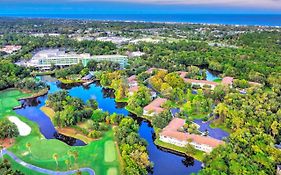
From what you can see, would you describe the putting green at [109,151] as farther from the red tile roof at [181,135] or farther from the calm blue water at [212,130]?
the calm blue water at [212,130]

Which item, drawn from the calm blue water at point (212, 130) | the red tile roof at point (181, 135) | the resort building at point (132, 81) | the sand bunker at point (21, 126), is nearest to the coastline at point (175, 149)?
the red tile roof at point (181, 135)

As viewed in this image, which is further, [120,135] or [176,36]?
[176,36]

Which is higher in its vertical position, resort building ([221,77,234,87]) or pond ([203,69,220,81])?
resort building ([221,77,234,87])

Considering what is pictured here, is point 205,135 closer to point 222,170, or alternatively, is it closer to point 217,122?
point 217,122

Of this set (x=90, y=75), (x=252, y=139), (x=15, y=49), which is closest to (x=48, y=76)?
(x=90, y=75)

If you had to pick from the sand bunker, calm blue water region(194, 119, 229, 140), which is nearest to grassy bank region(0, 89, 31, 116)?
the sand bunker

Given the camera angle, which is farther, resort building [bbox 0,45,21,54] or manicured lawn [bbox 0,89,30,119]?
resort building [bbox 0,45,21,54]

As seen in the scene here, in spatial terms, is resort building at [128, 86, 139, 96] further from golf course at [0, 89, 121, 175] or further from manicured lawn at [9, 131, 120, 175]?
manicured lawn at [9, 131, 120, 175]
